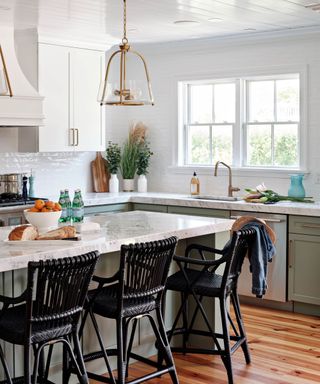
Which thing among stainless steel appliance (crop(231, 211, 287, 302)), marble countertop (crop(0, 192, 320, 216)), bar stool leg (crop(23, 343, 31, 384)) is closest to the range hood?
marble countertop (crop(0, 192, 320, 216))

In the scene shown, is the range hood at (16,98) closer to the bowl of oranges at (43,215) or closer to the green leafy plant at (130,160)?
the green leafy plant at (130,160)

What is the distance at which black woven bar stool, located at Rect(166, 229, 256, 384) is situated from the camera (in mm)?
4344

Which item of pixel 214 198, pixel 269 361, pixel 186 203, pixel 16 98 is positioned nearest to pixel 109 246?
pixel 269 361

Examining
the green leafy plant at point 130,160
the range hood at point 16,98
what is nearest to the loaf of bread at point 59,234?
the range hood at point 16,98

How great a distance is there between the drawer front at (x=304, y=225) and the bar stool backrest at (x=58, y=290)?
9.91 ft

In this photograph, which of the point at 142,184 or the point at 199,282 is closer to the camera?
→ the point at 199,282

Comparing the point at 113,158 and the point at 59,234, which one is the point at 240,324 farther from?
the point at 113,158

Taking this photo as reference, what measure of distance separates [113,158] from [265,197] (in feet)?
6.78

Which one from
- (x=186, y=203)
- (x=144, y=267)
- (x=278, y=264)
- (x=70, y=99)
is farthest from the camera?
(x=70, y=99)

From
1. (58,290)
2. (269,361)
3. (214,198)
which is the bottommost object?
(269,361)

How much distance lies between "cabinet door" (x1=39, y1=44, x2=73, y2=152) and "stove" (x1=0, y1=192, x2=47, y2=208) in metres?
0.57

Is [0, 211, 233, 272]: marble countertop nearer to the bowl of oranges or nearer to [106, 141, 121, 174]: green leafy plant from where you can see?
the bowl of oranges

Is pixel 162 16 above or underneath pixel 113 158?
above

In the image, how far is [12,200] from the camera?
6.43m
